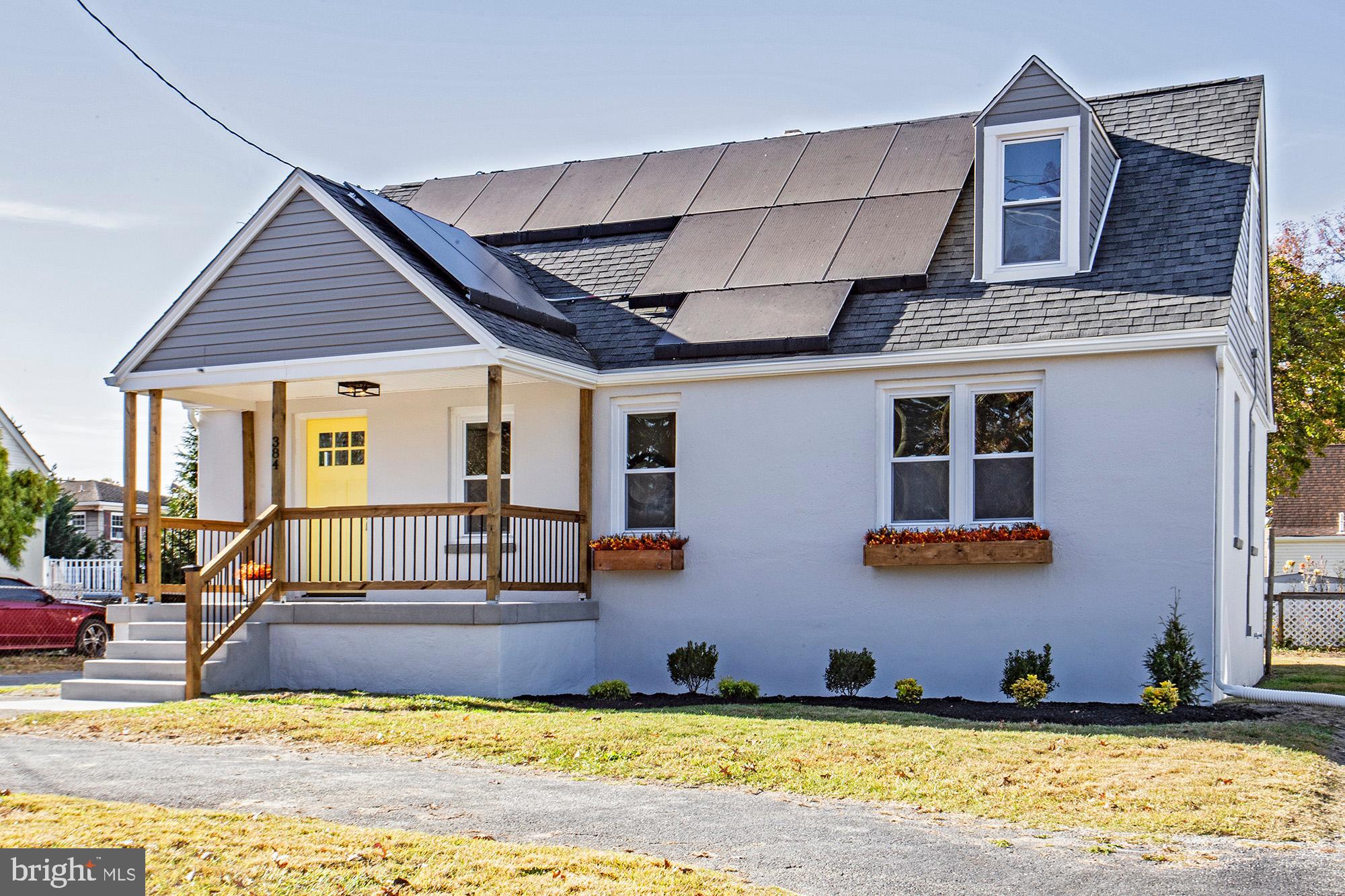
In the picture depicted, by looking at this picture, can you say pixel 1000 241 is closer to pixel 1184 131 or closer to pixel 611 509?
pixel 1184 131

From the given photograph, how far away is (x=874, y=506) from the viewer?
1319cm

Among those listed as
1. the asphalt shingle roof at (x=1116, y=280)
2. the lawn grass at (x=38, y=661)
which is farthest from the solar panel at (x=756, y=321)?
the lawn grass at (x=38, y=661)

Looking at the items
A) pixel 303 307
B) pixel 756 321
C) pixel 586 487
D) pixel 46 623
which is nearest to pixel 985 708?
pixel 756 321

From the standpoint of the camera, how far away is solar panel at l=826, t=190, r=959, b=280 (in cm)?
1388

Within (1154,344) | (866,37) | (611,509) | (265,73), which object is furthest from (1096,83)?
(265,73)

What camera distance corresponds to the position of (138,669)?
13.2 metres

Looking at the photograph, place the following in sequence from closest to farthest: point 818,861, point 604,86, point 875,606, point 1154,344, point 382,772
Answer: point 818,861 < point 382,772 < point 1154,344 < point 875,606 < point 604,86

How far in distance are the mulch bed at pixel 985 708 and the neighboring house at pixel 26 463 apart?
24412 millimetres

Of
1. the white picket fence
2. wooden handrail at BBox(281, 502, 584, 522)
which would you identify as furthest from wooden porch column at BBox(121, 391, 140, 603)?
the white picket fence

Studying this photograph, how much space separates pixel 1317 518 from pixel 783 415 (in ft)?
95.1

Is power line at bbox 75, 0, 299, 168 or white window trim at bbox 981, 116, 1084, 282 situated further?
white window trim at bbox 981, 116, 1084, 282

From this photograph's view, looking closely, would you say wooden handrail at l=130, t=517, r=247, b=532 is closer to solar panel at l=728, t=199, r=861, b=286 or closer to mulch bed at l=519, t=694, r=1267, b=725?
mulch bed at l=519, t=694, r=1267, b=725

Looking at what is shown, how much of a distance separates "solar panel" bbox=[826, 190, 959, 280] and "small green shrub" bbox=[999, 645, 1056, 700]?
13.3 feet

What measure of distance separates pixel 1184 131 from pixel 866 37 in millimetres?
3684
